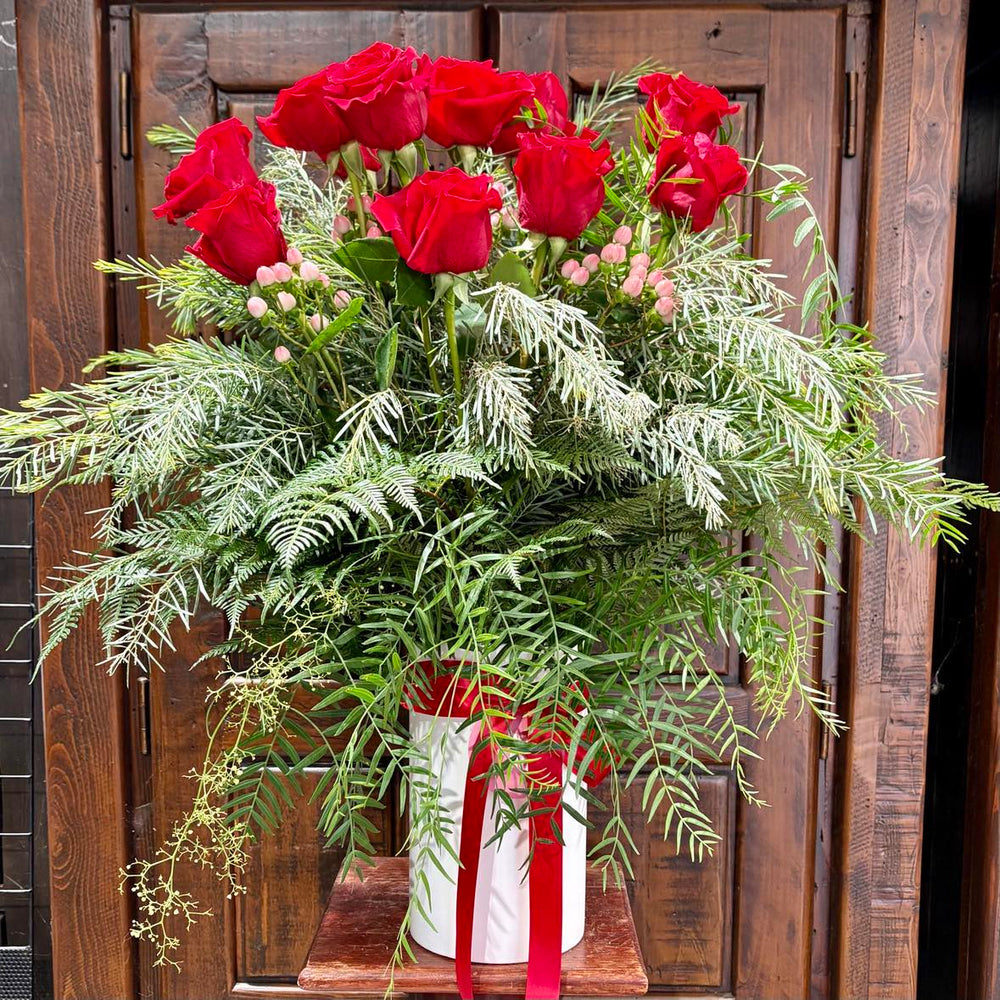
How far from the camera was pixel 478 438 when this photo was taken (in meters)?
0.58

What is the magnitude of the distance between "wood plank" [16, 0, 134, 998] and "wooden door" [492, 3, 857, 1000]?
1.70 ft

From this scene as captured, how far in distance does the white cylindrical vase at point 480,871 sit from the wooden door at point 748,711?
0.42 metres

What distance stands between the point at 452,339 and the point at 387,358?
0.05 m

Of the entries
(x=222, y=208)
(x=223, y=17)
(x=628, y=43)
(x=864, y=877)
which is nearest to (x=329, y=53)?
(x=223, y=17)

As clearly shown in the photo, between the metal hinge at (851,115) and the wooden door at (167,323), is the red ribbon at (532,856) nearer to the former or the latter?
the wooden door at (167,323)

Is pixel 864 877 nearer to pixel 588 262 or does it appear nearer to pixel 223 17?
pixel 588 262

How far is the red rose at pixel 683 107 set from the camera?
57 centimetres

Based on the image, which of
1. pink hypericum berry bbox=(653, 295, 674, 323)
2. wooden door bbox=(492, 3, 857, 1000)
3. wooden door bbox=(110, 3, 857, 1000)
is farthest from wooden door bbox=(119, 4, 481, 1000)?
pink hypericum berry bbox=(653, 295, 674, 323)

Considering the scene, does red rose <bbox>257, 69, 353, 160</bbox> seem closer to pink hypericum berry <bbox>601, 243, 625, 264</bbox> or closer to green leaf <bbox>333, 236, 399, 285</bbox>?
green leaf <bbox>333, 236, 399, 285</bbox>

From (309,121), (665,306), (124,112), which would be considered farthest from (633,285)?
(124,112)

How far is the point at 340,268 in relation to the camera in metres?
0.64

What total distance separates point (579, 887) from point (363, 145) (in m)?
0.60

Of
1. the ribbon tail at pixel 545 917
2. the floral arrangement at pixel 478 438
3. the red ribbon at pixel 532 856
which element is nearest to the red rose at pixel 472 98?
the floral arrangement at pixel 478 438

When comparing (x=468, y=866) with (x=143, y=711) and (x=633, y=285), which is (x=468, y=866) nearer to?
(x=633, y=285)
